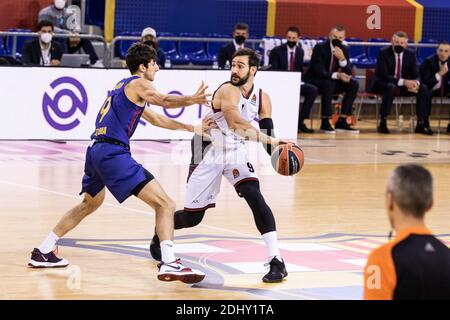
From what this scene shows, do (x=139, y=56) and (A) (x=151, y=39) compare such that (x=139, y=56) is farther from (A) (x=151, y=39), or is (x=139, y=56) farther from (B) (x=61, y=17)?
(B) (x=61, y=17)

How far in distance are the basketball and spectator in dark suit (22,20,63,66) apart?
10604mm

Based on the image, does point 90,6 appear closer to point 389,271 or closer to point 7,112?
point 7,112

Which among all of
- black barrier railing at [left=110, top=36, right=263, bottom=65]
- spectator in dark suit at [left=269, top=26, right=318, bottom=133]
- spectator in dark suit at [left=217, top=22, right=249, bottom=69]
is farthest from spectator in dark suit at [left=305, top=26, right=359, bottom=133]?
black barrier railing at [left=110, top=36, right=263, bottom=65]

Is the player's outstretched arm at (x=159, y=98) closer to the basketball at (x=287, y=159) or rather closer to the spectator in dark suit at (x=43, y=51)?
the basketball at (x=287, y=159)

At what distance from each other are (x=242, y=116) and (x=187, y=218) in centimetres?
101

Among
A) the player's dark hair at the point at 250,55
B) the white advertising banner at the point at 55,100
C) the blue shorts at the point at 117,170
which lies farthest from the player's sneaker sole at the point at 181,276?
the white advertising banner at the point at 55,100

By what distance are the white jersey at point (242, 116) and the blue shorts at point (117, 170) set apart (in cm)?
90

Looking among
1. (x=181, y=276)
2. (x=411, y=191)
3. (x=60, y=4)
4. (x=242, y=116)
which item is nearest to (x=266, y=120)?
(x=242, y=116)

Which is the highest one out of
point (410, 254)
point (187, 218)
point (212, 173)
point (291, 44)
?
point (291, 44)

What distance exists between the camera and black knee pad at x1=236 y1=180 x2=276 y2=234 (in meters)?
9.18

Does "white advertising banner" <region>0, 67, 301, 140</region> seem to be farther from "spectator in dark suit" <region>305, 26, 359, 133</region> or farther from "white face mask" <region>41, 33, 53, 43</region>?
"spectator in dark suit" <region>305, 26, 359, 133</region>

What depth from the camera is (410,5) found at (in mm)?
28016

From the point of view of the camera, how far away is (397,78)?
72.8 feet

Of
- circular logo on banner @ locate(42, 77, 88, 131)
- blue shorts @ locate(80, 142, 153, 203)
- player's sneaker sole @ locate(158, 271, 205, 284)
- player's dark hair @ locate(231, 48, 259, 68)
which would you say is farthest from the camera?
circular logo on banner @ locate(42, 77, 88, 131)
